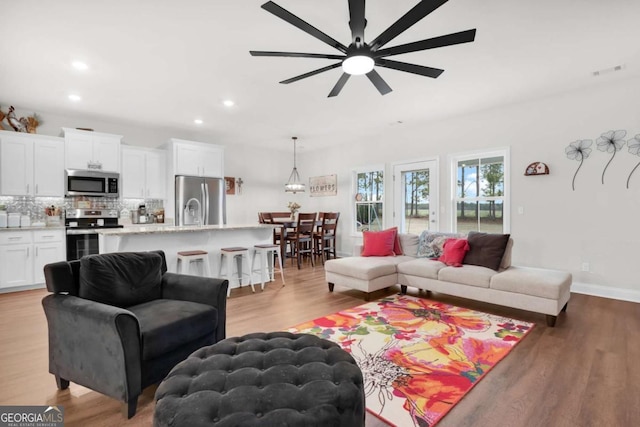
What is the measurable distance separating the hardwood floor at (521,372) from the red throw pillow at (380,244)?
1.03 metres

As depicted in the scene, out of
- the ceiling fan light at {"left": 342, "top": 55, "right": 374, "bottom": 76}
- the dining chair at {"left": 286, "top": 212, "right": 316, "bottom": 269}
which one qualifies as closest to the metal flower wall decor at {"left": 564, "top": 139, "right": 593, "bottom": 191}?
the ceiling fan light at {"left": 342, "top": 55, "right": 374, "bottom": 76}

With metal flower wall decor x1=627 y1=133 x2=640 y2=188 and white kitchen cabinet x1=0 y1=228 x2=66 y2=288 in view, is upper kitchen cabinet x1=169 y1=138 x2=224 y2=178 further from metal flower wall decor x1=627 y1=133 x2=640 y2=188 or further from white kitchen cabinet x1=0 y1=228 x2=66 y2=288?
metal flower wall decor x1=627 y1=133 x2=640 y2=188

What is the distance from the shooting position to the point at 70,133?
507 cm

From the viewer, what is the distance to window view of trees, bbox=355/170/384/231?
694 cm

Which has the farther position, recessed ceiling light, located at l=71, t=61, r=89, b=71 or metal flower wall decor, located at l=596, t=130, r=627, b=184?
metal flower wall decor, located at l=596, t=130, r=627, b=184

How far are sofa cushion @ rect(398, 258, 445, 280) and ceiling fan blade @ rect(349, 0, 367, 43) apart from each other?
9.38 feet

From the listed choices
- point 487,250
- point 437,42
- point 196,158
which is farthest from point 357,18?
point 196,158

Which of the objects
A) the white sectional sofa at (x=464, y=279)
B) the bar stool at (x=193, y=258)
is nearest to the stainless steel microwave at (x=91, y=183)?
the bar stool at (x=193, y=258)

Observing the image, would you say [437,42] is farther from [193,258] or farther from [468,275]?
[193,258]

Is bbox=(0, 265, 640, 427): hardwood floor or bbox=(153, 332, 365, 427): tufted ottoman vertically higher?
bbox=(153, 332, 365, 427): tufted ottoman

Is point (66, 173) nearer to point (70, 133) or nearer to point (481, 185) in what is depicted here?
point (70, 133)

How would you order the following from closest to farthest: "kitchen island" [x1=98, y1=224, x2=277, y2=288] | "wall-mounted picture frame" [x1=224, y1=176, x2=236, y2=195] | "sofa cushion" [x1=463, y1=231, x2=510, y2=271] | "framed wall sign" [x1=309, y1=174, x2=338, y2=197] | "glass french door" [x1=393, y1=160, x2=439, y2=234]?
"kitchen island" [x1=98, y1=224, x2=277, y2=288], "sofa cushion" [x1=463, y1=231, x2=510, y2=271], "glass french door" [x1=393, y1=160, x2=439, y2=234], "wall-mounted picture frame" [x1=224, y1=176, x2=236, y2=195], "framed wall sign" [x1=309, y1=174, x2=338, y2=197]

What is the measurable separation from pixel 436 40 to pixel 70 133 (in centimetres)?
565

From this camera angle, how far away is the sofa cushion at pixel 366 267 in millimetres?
4031
